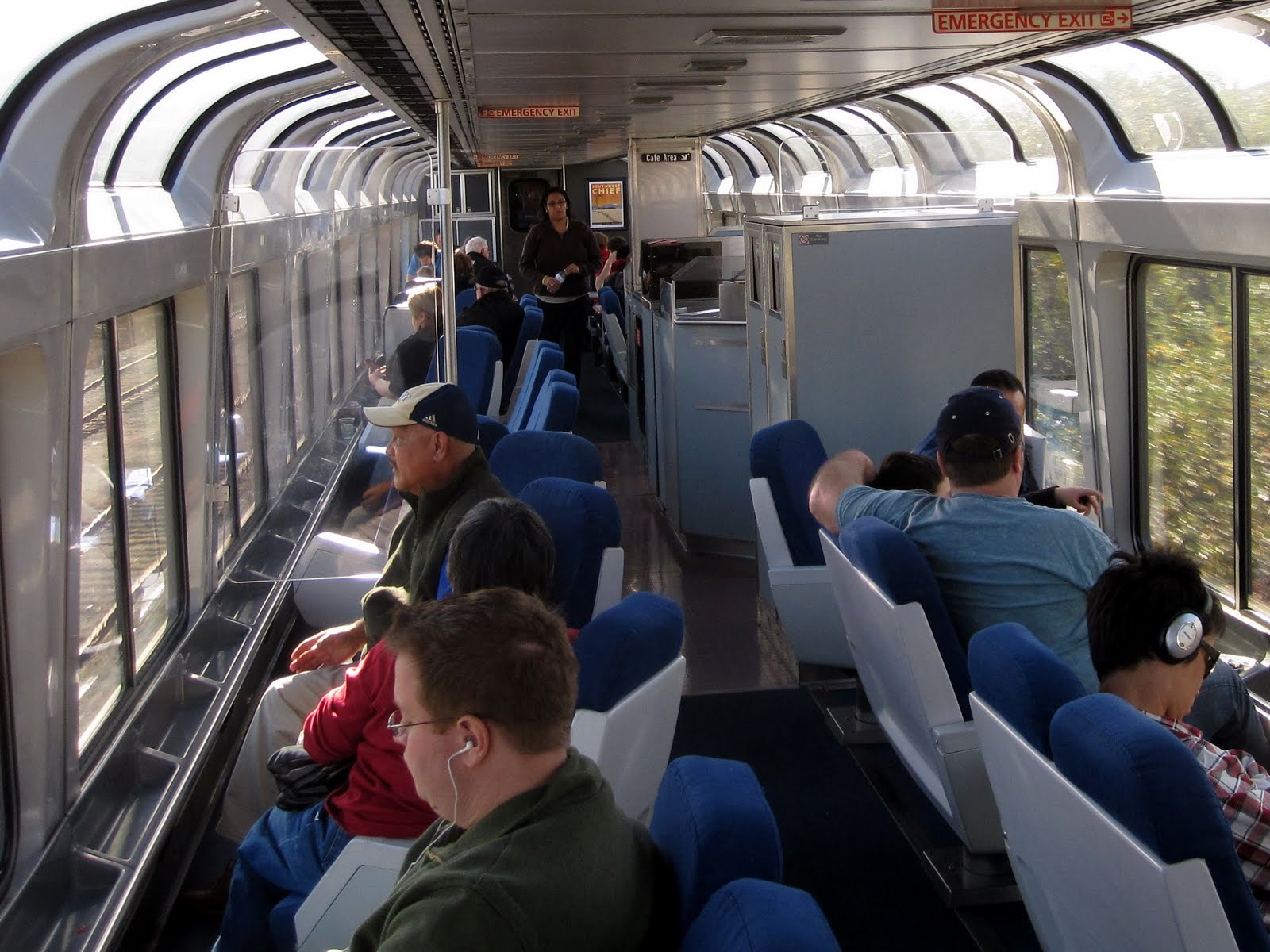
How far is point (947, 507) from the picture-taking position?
11.6 feet

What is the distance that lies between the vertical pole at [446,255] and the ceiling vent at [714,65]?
1.11 metres

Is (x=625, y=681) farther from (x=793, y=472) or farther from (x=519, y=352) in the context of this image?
(x=519, y=352)

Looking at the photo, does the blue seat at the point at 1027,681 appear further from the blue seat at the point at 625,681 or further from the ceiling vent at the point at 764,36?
the ceiling vent at the point at 764,36

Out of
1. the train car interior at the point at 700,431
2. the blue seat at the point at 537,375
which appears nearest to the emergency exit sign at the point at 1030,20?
the train car interior at the point at 700,431

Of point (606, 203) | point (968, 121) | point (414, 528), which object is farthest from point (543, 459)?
point (606, 203)

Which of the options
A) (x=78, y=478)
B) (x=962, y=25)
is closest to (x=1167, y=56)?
(x=962, y=25)

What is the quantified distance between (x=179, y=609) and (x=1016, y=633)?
11.9ft

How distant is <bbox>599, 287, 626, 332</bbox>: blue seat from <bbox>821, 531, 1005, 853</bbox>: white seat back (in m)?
9.92

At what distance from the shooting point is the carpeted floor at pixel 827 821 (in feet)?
11.5

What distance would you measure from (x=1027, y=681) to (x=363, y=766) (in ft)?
4.67

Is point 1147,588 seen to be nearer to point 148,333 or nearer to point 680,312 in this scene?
point 148,333

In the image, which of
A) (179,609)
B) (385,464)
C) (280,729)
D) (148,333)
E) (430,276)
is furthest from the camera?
(430,276)

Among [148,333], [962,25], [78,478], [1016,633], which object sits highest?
[962,25]

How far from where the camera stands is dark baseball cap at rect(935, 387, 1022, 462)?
343cm
